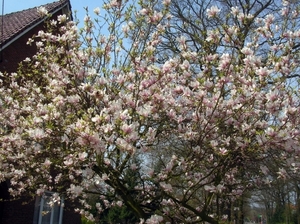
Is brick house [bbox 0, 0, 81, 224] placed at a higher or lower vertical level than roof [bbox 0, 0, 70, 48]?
lower

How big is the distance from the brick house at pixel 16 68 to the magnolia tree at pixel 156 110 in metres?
5.57

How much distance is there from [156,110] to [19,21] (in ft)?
36.6

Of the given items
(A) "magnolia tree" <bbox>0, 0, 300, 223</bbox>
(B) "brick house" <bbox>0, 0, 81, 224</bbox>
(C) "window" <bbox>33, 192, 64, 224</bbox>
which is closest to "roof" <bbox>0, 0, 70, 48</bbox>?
(B) "brick house" <bbox>0, 0, 81, 224</bbox>

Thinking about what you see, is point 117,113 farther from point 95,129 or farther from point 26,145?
point 26,145

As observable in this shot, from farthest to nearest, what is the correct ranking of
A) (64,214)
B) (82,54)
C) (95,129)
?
(64,214) < (82,54) < (95,129)

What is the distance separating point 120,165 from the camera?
4.90 metres

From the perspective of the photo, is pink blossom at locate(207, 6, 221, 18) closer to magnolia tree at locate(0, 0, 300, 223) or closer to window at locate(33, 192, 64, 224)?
magnolia tree at locate(0, 0, 300, 223)

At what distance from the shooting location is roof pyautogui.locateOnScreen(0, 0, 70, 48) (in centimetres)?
1212

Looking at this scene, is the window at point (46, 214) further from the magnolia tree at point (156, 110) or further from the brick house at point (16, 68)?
the magnolia tree at point (156, 110)

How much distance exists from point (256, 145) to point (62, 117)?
2.43 m

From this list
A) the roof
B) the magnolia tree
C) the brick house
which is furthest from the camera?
the roof

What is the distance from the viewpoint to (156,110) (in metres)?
4.79

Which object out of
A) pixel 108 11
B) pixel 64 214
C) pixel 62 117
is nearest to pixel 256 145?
pixel 62 117

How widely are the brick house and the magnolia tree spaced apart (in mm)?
Answer: 5566
